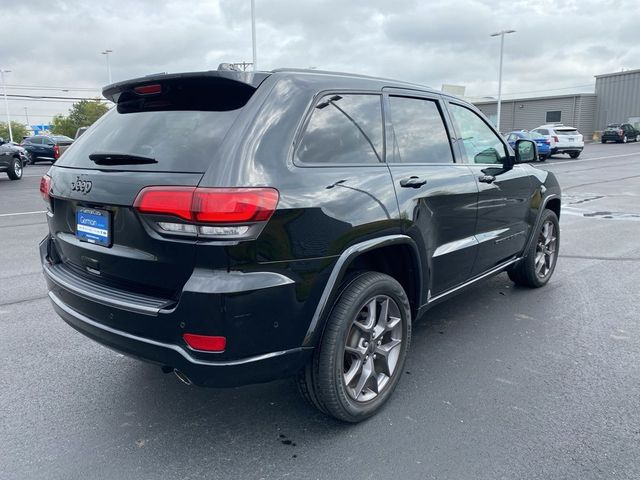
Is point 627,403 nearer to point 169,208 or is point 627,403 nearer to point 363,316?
point 363,316

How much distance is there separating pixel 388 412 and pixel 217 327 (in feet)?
4.17

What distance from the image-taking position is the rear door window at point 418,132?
3217 mm

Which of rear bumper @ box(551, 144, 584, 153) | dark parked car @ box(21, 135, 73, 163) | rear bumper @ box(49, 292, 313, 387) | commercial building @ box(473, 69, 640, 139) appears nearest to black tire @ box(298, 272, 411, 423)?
rear bumper @ box(49, 292, 313, 387)

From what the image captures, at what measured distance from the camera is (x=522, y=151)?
4.60 meters

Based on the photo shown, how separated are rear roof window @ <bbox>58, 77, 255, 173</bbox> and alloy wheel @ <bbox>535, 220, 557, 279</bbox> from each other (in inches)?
143

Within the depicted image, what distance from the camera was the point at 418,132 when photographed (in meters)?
3.41

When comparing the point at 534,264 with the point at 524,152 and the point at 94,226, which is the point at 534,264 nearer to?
the point at 524,152

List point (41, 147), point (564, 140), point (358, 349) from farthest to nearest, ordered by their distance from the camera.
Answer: point (41, 147) < point (564, 140) < point (358, 349)

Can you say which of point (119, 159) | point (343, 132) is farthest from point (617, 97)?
point (119, 159)

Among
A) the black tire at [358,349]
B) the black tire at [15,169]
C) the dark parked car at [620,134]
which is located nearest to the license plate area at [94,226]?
the black tire at [358,349]

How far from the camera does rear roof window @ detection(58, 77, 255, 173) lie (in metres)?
2.38

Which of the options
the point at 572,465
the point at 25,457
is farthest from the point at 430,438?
the point at 25,457

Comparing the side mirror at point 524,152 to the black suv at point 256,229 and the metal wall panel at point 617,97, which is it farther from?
the metal wall panel at point 617,97

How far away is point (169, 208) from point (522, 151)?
11.4 ft
